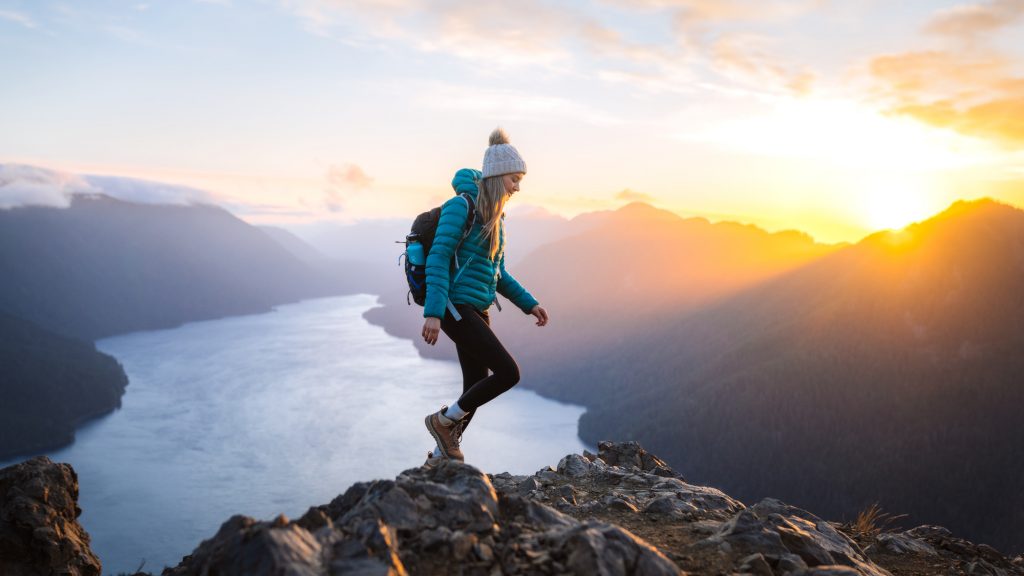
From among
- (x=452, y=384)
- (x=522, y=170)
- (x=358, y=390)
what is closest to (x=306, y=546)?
(x=522, y=170)

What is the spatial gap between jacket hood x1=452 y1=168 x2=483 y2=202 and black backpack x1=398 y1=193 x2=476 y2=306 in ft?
0.35

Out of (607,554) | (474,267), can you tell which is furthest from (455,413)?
(607,554)

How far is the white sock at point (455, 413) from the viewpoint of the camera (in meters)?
7.38

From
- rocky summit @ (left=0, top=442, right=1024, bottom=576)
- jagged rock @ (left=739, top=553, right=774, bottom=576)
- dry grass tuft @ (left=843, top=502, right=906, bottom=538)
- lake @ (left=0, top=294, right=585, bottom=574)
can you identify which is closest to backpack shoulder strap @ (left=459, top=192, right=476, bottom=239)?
rocky summit @ (left=0, top=442, right=1024, bottom=576)

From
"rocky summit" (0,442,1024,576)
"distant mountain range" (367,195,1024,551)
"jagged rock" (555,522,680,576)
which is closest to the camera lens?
"rocky summit" (0,442,1024,576)

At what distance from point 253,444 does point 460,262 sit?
133864mm

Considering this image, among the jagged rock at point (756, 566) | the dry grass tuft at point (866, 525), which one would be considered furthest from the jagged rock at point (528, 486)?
the dry grass tuft at point (866, 525)

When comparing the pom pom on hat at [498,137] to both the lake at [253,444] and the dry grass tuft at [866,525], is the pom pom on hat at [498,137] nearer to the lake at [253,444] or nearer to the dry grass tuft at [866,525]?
the dry grass tuft at [866,525]

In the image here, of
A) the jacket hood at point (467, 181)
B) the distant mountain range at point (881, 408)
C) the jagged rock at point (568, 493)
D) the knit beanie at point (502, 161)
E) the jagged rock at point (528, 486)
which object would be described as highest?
the knit beanie at point (502, 161)

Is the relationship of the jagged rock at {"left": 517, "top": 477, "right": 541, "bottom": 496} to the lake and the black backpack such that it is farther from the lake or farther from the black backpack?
the lake

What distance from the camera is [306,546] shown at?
4391 mm

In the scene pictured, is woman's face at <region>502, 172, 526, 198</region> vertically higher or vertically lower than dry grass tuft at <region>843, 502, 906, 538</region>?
higher

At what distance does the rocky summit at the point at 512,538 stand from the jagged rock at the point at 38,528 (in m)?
0.02

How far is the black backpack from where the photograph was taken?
7.23 m
